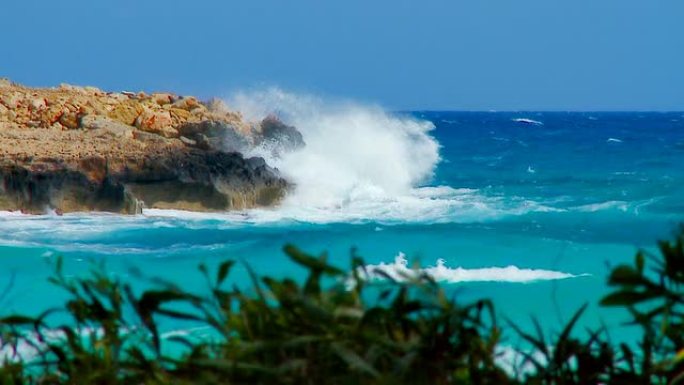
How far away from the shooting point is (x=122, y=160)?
1752 cm

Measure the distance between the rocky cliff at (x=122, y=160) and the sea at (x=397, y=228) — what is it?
356 mm

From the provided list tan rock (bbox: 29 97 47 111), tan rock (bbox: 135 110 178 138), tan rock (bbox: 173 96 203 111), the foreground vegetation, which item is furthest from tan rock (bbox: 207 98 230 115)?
the foreground vegetation

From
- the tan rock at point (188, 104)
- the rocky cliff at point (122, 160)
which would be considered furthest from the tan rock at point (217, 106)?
the rocky cliff at point (122, 160)

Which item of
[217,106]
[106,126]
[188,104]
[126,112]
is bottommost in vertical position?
[106,126]

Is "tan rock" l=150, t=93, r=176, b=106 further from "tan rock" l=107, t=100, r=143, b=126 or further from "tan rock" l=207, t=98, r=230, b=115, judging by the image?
"tan rock" l=107, t=100, r=143, b=126

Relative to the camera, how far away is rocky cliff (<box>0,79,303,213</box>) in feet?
55.1

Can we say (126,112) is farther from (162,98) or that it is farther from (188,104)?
(162,98)

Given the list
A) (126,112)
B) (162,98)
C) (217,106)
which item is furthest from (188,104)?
(126,112)

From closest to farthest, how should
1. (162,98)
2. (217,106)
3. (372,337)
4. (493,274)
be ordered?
(372,337) → (493,274) → (162,98) → (217,106)

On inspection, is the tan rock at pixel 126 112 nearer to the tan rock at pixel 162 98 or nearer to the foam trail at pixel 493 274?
the tan rock at pixel 162 98

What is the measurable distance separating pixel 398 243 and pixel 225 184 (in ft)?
12.3

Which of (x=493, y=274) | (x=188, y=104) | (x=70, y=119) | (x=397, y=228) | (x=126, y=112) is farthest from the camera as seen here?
(x=188, y=104)

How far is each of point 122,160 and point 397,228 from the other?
430cm

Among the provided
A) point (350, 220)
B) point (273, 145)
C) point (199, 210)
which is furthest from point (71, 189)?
point (273, 145)
